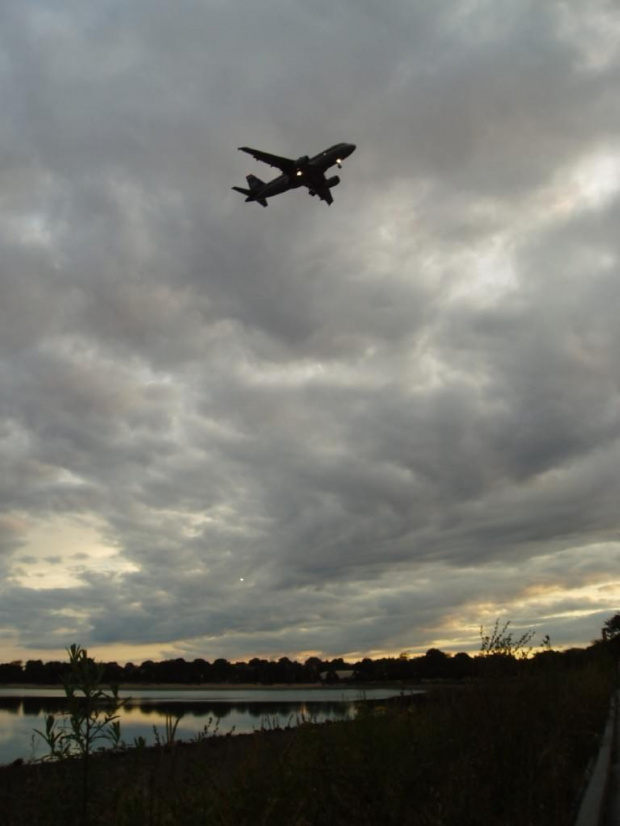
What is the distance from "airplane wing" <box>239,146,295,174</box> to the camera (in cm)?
4266

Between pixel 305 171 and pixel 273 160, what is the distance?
79.8 inches

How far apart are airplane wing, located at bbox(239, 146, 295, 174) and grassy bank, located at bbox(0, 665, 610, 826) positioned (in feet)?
121

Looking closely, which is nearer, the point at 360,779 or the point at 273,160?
the point at 360,779

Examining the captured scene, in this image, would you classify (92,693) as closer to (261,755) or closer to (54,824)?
(54,824)

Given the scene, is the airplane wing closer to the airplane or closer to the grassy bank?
the airplane

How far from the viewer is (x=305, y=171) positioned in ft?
143

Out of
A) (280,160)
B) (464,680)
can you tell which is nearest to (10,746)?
(280,160)

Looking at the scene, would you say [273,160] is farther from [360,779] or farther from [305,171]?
[360,779]

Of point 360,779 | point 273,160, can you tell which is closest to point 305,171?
point 273,160

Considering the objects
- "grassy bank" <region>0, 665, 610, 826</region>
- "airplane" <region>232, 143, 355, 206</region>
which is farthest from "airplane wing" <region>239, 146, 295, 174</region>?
"grassy bank" <region>0, 665, 610, 826</region>

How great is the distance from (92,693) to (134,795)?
1.06 m

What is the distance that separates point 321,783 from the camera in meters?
7.26

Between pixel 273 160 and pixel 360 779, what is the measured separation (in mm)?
40143

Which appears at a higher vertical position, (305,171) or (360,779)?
(305,171)
